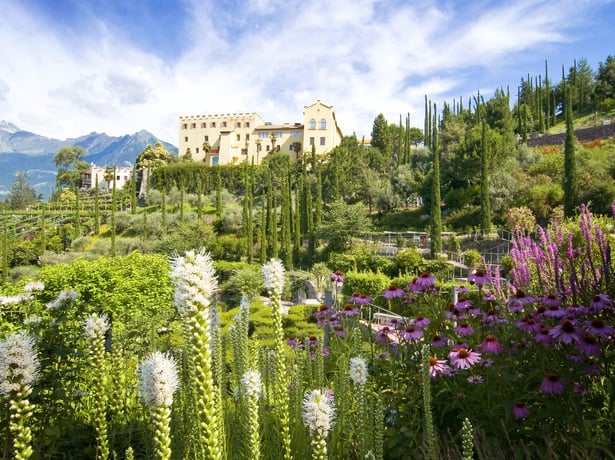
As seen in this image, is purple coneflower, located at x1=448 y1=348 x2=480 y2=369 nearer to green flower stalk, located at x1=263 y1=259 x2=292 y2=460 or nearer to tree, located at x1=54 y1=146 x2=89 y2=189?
green flower stalk, located at x1=263 y1=259 x2=292 y2=460

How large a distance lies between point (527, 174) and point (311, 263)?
16.6m

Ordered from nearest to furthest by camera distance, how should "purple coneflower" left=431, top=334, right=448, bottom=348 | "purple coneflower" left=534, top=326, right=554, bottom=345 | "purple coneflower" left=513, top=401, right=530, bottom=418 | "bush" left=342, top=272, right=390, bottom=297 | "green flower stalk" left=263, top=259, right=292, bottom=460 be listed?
"green flower stalk" left=263, top=259, right=292, bottom=460 < "purple coneflower" left=513, top=401, right=530, bottom=418 < "purple coneflower" left=534, top=326, right=554, bottom=345 < "purple coneflower" left=431, top=334, right=448, bottom=348 < "bush" left=342, top=272, right=390, bottom=297

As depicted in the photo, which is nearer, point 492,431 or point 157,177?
point 492,431

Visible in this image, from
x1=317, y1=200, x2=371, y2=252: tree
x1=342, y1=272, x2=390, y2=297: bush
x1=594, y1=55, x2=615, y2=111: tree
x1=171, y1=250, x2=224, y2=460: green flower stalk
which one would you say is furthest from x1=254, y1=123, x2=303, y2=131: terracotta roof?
x1=171, y1=250, x2=224, y2=460: green flower stalk

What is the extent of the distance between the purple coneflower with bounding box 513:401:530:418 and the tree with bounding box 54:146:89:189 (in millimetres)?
80967

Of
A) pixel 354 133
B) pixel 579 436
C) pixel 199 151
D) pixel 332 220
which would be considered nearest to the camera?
pixel 579 436

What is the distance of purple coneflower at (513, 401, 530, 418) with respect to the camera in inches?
93.8

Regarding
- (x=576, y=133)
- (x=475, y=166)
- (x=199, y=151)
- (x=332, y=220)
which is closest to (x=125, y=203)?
(x=199, y=151)

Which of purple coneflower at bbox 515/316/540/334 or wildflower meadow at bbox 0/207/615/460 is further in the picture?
purple coneflower at bbox 515/316/540/334

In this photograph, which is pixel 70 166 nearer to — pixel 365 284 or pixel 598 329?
pixel 365 284

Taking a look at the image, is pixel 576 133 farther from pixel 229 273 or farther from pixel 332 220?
pixel 229 273

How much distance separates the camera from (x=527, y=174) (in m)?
27.3

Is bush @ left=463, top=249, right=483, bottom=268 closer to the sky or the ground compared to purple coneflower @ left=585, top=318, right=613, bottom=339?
closer to the ground

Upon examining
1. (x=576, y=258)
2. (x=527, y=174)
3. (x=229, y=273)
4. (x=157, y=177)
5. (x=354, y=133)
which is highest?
(x=354, y=133)
